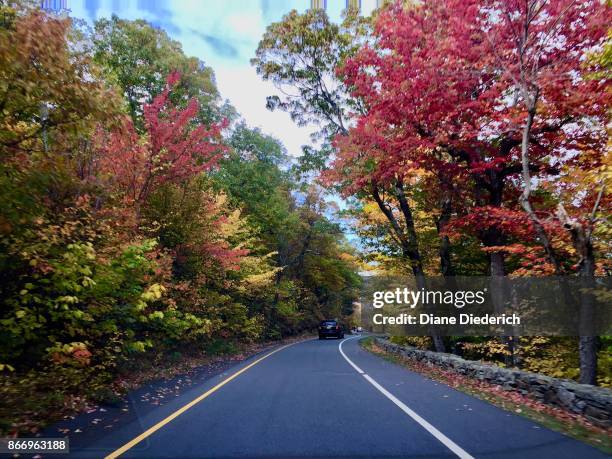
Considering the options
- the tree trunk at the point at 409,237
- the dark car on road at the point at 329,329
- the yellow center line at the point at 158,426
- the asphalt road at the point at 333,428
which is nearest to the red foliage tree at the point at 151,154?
the yellow center line at the point at 158,426

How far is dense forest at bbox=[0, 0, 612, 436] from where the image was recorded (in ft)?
20.1

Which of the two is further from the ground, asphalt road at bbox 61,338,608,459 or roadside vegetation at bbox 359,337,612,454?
roadside vegetation at bbox 359,337,612,454

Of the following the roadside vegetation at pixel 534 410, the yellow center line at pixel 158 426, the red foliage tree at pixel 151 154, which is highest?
the red foliage tree at pixel 151 154

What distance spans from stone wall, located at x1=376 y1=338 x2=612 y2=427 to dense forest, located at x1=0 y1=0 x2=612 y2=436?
1187mm

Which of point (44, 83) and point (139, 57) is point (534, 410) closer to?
point (44, 83)

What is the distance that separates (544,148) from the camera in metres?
11.6

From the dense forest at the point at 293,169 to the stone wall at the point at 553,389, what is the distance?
→ 1.19 m

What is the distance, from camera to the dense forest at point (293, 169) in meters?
6.12

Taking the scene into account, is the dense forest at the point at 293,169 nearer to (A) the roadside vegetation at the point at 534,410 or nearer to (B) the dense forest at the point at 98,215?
(B) the dense forest at the point at 98,215

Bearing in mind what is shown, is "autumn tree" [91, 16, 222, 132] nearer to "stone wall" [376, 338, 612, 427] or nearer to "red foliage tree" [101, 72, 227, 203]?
"red foliage tree" [101, 72, 227, 203]

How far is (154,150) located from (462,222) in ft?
29.3

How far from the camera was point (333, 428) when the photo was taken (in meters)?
5.99

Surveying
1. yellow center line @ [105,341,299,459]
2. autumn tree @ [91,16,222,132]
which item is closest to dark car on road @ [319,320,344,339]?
autumn tree @ [91,16,222,132]

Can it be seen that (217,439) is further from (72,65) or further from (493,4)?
(493,4)
